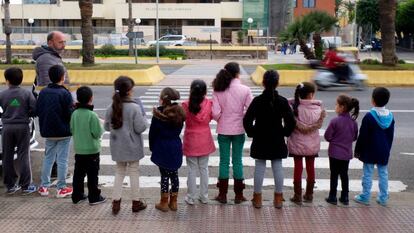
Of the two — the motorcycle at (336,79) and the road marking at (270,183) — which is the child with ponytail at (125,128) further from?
the motorcycle at (336,79)

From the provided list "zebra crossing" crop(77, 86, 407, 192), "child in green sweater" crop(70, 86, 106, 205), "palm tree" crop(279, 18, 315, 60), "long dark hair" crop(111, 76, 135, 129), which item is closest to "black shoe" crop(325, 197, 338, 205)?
"zebra crossing" crop(77, 86, 407, 192)

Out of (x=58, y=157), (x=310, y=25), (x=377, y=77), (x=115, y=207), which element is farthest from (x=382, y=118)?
A: (x=310, y=25)

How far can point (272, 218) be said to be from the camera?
19.4 feet

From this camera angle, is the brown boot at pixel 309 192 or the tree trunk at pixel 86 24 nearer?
the brown boot at pixel 309 192

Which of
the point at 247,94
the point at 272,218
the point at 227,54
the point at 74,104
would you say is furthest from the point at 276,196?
the point at 227,54

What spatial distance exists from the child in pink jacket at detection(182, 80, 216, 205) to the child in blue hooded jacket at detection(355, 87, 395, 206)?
5.90ft

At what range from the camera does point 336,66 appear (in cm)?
1856

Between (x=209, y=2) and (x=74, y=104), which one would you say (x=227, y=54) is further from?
(x=74, y=104)

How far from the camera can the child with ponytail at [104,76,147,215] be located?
19.4ft

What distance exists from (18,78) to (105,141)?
389cm

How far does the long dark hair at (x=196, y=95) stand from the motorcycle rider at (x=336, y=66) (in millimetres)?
13142

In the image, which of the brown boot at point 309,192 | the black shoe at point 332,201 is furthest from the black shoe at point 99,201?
the black shoe at point 332,201

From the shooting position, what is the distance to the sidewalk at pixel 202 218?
18.4 ft

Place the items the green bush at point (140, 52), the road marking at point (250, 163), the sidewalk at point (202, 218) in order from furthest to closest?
the green bush at point (140, 52) → the road marking at point (250, 163) → the sidewalk at point (202, 218)
